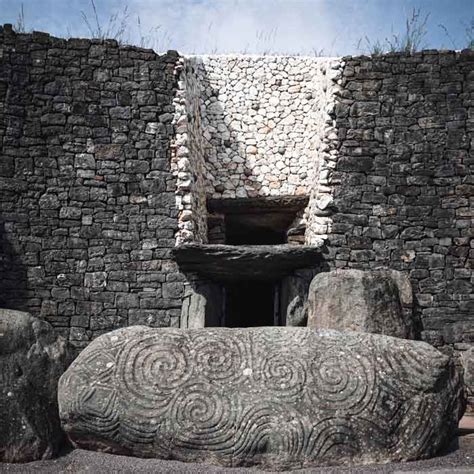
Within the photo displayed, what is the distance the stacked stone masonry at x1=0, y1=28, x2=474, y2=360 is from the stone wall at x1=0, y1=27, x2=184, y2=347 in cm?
1

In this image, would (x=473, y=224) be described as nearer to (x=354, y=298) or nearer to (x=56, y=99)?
(x=354, y=298)

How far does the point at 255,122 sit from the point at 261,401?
20.4 ft

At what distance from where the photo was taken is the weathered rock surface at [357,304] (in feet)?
21.9

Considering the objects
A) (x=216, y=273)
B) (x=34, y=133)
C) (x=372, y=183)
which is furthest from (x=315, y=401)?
Result: (x=34, y=133)

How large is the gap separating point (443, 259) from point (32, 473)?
610 cm

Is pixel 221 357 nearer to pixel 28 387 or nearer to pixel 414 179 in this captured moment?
pixel 28 387

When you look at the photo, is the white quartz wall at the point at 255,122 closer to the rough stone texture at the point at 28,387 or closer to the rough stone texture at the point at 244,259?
the rough stone texture at the point at 244,259

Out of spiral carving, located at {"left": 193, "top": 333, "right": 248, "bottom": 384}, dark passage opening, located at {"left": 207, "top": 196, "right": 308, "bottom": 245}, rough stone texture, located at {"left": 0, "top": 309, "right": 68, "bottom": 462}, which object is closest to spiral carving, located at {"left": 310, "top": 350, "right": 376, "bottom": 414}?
spiral carving, located at {"left": 193, "top": 333, "right": 248, "bottom": 384}

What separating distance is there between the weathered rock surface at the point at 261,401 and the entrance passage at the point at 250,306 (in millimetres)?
6100

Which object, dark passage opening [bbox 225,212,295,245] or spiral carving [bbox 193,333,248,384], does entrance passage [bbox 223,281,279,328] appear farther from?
spiral carving [bbox 193,333,248,384]

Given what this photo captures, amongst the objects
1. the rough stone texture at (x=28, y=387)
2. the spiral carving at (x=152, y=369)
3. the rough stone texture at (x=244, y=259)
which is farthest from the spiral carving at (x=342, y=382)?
the rough stone texture at (x=244, y=259)

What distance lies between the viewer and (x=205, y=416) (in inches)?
141

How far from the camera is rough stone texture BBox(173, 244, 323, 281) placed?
7418 millimetres

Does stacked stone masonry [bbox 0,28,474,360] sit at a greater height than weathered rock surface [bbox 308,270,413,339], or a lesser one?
greater
